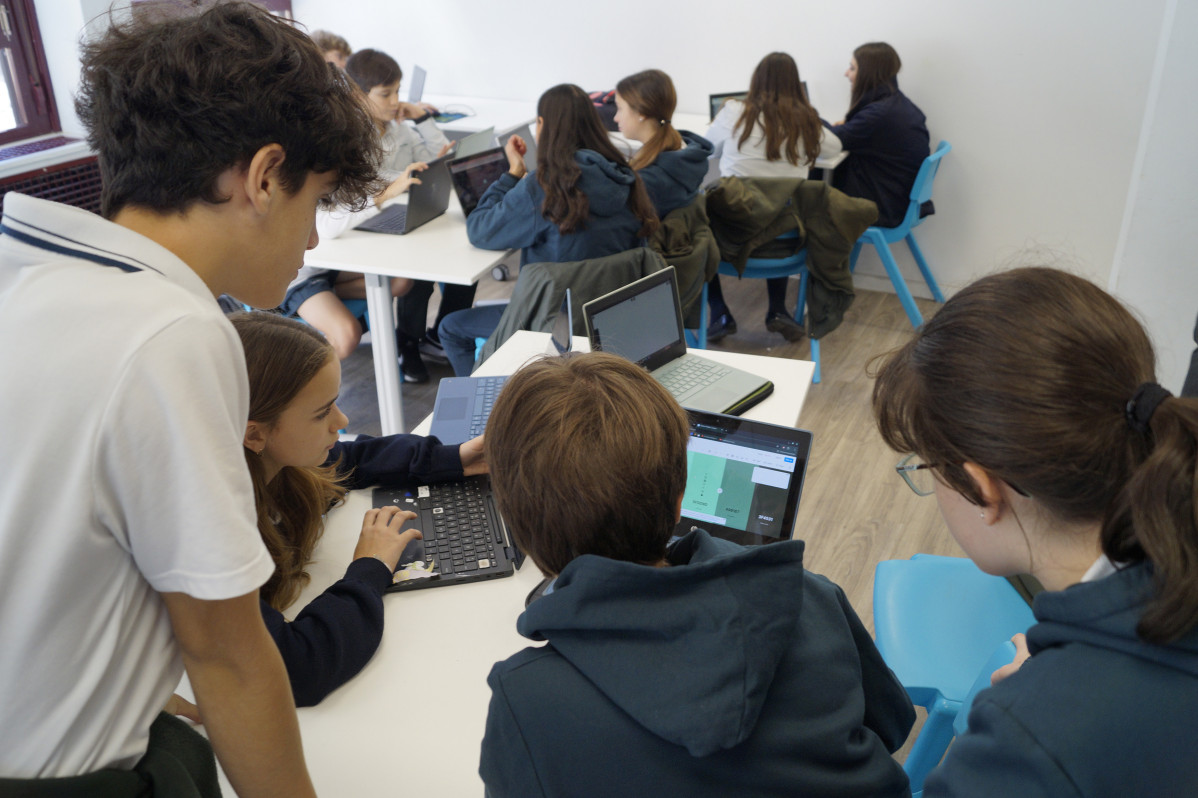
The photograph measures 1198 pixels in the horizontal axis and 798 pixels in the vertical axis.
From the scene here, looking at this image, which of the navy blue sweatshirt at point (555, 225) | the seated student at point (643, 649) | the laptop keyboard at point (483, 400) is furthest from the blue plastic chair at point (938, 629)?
the navy blue sweatshirt at point (555, 225)

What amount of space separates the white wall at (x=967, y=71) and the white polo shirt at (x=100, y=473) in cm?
353

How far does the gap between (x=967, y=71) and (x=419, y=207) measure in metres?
2.77

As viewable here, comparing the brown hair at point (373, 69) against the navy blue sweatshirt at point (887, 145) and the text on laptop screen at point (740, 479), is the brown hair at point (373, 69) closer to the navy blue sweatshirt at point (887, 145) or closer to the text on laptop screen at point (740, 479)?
the navy blue sweatshirt at point (887, 145)

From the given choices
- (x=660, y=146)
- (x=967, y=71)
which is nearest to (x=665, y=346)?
(x=660, y=146)

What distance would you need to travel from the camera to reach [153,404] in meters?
0.68

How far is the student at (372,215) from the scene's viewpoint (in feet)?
9.98

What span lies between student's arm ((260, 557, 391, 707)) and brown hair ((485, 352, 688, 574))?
0.40 m

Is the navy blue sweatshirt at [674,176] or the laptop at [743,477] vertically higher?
the navy blue sweatshirt at [674,176]

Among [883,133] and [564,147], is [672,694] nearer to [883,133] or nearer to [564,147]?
[564,147]

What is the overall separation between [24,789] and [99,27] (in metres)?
0.72

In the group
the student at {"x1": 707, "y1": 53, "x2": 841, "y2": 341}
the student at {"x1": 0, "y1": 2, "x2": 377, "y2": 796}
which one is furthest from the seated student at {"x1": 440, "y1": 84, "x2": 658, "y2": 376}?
the student at {"x1": 0, "y1": 2, "x2": 377, "y2": 796}

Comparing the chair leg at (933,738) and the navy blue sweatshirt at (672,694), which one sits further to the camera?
the chair leg at (933,738)

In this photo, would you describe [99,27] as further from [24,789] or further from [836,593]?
[836,593]

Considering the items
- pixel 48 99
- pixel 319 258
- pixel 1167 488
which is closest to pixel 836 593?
pixel 1167 488
